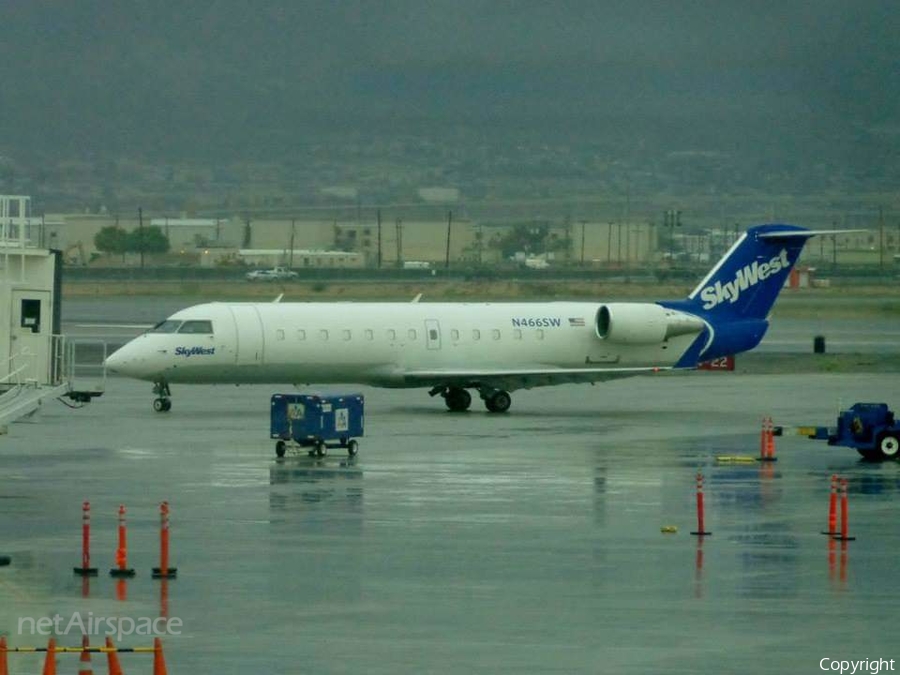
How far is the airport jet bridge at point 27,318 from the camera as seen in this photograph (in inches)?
1018

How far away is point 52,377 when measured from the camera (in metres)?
26.6

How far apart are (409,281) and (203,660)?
11152 centimetres

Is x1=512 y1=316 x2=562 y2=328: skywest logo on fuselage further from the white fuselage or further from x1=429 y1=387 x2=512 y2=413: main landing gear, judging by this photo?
x1=429 y1=387 x2=512 y2=413: main landing gear

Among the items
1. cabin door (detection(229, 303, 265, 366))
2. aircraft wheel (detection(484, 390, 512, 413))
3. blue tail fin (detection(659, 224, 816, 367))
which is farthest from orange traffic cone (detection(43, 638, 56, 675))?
blue tail fin (detection(659, 224, 816, 367))

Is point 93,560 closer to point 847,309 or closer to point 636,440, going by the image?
point 636,440

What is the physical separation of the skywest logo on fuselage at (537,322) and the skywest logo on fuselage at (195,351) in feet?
24.7

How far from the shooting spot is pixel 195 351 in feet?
137

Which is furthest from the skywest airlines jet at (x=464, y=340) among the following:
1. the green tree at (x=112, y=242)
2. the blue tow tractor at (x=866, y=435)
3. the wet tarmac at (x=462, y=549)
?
the green tree at (x=112, y=242)

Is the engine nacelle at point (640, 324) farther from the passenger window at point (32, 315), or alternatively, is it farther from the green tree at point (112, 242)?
the green tree at point (112, 242)

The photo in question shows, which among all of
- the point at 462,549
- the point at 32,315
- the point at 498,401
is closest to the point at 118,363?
the point at 498,401

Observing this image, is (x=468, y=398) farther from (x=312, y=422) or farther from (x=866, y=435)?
(x=866, y=435)

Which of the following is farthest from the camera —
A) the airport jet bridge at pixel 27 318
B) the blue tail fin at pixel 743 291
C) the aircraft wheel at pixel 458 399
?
the blue tail fin at pixel 743 291

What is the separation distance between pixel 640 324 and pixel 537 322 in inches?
97.8

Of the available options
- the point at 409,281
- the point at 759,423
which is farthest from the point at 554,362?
the point at 409,281
